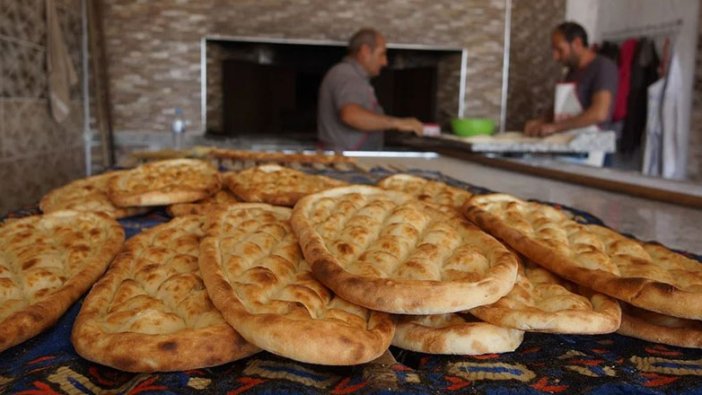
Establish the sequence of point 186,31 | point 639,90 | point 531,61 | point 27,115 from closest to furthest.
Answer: point 27,115
point 639,90
point 186,31
point 531,61

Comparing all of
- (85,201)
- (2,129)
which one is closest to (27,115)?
(2,129)

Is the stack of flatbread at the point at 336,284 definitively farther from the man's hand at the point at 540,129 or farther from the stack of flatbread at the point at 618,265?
the man's hand at the point at 540,129

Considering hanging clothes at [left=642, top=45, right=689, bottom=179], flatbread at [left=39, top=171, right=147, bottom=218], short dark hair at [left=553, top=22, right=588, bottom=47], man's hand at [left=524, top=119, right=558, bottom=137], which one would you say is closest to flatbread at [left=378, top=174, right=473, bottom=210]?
flatbread at [left=39, top=171, right=147, bottom=218]

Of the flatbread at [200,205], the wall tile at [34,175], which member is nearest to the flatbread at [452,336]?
the flatbread at [200,205]

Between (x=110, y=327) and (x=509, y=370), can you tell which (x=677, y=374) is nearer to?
(x=509, y=370)

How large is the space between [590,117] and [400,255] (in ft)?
16.6

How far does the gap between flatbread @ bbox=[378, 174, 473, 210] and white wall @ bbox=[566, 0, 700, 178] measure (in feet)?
18.5

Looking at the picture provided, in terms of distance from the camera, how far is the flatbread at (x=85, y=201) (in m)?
2.14

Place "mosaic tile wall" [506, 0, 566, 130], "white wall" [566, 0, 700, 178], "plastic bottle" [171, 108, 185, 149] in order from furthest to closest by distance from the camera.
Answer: "mosaic tile wall" [506, 0, 566, 130]
"white wall" [566, 0, 700, 178]
"plastic bottle" [171, 108, 185, 149]

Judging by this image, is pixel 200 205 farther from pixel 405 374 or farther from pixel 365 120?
pixel 365 120

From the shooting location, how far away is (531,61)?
9.02 meters

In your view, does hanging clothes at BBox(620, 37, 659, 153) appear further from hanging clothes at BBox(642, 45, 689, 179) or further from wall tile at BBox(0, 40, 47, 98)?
wall tile at BBox(0, 40, 47, 98)

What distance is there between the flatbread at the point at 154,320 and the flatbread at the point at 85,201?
0.83 meters

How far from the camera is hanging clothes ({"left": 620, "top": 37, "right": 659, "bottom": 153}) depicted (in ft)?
23.7
